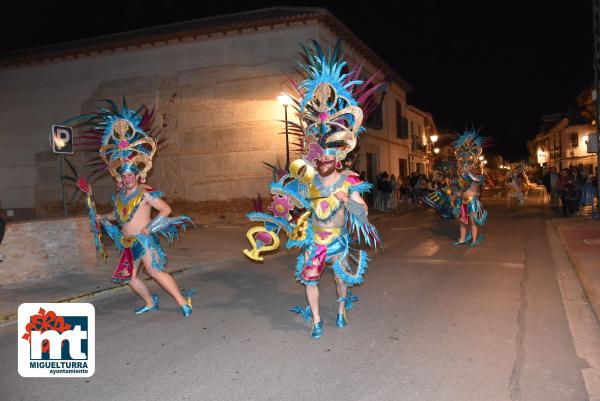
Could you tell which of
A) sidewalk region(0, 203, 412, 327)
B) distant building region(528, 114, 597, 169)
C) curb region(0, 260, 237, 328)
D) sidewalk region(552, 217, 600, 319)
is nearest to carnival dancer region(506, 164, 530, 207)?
sidewalk region(552, 217, 600, 319)

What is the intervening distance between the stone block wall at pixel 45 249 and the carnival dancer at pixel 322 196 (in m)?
4.86

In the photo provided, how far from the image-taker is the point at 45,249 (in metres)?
8.38

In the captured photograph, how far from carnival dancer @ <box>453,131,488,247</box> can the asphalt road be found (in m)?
2.54

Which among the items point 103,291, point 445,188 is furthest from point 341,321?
point 445,188

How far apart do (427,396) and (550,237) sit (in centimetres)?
960

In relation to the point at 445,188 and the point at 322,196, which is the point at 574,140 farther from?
the point at 322,196

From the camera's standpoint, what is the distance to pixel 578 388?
3.69 metres

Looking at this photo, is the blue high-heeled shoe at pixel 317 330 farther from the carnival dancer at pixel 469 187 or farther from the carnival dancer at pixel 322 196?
the carnival dancer at pixel 469 187

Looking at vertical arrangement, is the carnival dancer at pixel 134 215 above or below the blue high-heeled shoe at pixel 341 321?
above

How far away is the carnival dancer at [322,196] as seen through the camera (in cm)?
499

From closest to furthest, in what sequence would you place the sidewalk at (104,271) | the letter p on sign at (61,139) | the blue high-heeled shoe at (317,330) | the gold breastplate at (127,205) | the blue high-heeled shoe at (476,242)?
the blue high-heeled shoe at (317,330) → the gold breastplate at (127,205) → the sidewalk at (104,271) → the letter p on sign at (61,139) → the blue high-heeled shoe at (476,242)

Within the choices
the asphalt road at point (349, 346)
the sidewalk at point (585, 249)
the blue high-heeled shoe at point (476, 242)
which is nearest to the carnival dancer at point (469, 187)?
the blue high-heeled shoe at point (476, 242)

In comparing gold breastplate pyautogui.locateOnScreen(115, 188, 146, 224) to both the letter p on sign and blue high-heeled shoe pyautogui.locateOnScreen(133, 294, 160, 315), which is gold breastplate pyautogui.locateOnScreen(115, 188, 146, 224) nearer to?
blue high-heeled shoe pyautogui.locateOnScreen(133, 294, 160, 315)

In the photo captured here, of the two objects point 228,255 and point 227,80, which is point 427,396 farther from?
point 227,80
